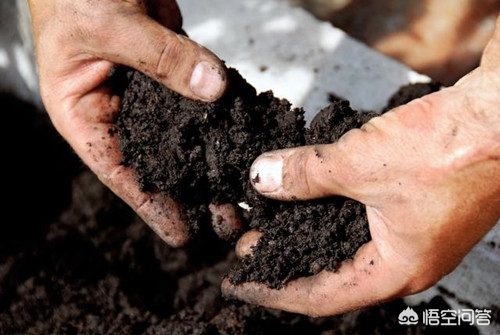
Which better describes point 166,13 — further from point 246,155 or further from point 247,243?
point 247,243

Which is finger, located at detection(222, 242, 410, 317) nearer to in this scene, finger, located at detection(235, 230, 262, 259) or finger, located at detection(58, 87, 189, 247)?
finger, located at detection(235, 230, 262, 259)

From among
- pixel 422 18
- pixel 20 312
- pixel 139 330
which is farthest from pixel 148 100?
pixel 422 18

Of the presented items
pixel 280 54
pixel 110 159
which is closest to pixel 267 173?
pixel 110 159

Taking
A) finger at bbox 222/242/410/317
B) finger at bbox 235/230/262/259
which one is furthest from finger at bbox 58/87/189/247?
finger at bbox 222/242/410/317

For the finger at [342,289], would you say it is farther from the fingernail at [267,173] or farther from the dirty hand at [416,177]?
the fingernail at [267,173]

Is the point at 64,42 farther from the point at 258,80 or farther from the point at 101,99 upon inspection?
the point at 258,80

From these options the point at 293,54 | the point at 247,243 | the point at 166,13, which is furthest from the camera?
the point at 293,54

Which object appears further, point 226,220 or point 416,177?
point 226,220
